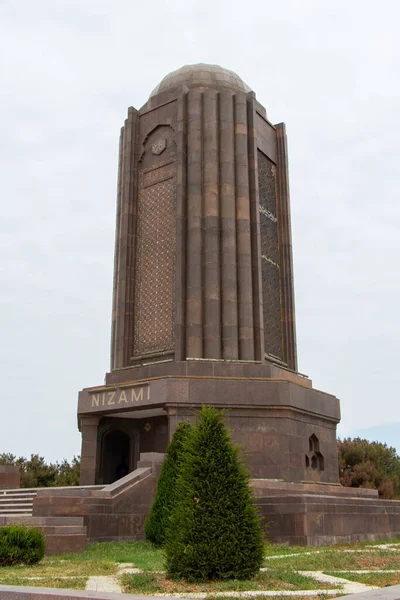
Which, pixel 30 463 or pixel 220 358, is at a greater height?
pixel 220 358

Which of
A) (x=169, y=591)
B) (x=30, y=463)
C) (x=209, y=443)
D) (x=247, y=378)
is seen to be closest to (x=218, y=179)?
(x=247, y=378)

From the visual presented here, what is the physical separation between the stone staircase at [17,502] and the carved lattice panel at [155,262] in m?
6.98

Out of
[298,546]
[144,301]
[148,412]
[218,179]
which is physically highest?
[218,179]

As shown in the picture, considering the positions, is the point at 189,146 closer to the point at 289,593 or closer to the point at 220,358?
the point at 220,358

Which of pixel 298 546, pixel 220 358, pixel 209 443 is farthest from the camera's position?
pixel 220 358

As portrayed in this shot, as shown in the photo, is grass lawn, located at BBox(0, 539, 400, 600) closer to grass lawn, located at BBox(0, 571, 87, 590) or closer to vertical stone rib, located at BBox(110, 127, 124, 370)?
grass lawn, located at BBox(0, 571, 87, 590)

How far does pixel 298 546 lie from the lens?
14.9m

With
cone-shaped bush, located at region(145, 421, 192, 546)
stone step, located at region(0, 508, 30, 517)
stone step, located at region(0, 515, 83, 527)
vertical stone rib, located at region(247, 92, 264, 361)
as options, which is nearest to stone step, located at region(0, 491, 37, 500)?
stone step, located at region(0, 508, 30, 517)

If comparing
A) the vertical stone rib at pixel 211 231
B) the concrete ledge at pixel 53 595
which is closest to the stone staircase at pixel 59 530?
the concrete ledge at pixel 53 595

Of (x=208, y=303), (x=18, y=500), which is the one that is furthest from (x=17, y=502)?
(x=208, y=303)

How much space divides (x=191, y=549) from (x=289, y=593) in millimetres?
1724

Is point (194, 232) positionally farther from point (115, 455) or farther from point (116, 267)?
point (115, 455)

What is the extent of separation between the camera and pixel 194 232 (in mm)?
24156

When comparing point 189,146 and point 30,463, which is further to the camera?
point 30,463
